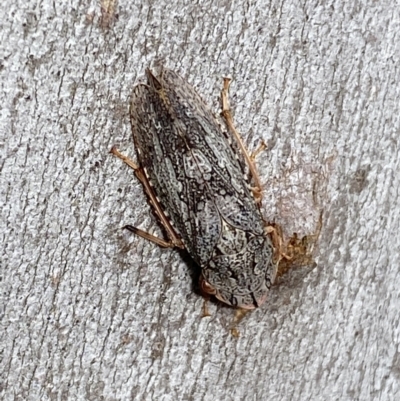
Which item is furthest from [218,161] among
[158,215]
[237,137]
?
[158,215]

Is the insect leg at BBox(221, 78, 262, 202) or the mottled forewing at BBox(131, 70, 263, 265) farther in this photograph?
the mottled forewing at BBox(131, 70, 263, 265)

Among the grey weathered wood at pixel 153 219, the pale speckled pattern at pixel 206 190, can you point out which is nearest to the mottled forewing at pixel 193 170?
the pale speckled pattern at pixel 206 190

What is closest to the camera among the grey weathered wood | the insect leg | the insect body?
the grey weathered wood

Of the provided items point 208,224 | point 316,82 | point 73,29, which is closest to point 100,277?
point 208,224

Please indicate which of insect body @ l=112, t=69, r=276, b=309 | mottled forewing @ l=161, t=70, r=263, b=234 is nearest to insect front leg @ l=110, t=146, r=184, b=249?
insect body @ l=112, t=69, r=276, b=309

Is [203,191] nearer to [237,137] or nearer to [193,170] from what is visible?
[193,170]

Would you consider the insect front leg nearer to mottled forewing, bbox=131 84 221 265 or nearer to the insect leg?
mottled forewing, bbox=131 84 221 265

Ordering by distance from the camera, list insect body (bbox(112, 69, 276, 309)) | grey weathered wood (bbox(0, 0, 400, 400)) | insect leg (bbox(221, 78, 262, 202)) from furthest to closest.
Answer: insect body (bbox(112, 69, 276, 309)) → insect leg (bbox(221, 78, 262, 202)) → grey weathered wood (bbox(0, 0, 400, 400))
